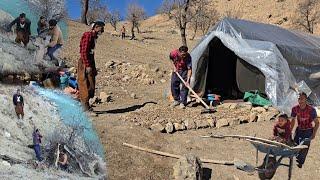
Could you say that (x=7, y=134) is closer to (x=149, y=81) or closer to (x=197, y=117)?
(x=197, y=117)

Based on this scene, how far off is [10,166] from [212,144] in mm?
5821

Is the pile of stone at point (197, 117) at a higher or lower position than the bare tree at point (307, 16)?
lower

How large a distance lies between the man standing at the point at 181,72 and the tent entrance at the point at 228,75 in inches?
81.0

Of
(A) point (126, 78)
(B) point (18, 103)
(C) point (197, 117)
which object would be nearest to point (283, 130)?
(C) point (197, 117)

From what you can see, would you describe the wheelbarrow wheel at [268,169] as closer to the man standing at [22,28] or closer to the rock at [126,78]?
the man standing at [22,28]

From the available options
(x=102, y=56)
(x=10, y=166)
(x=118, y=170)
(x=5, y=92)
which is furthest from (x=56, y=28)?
(x=102, y=56)

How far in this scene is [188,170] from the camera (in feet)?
16.1

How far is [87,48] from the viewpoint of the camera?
384 centimetres

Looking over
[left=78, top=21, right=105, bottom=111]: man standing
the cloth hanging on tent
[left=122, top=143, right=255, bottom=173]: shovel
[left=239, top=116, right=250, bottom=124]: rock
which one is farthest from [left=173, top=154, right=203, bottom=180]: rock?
the cloth hanging on tent

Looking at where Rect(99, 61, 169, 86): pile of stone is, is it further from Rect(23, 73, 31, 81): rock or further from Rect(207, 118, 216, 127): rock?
Rect(23, 73, 31, 81): rock

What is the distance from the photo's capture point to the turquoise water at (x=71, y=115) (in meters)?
1.75

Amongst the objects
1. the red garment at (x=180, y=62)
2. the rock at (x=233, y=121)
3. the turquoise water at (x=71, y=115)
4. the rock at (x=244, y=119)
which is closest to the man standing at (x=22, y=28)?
the turquoise water at (x=71, y=115)

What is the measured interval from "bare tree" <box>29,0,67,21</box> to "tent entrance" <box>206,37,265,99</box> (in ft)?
30.7

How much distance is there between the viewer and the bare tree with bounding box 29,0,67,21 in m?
1.65
